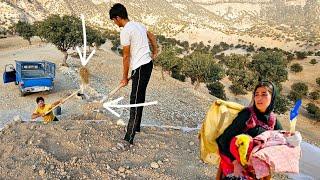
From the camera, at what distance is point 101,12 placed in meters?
95.2

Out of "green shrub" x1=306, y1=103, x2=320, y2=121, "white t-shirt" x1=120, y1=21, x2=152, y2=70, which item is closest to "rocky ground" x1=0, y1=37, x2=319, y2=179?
"white t-shirt" x1=120, y1=21, x2=152, y2=70

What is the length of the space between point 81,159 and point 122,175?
0.67m

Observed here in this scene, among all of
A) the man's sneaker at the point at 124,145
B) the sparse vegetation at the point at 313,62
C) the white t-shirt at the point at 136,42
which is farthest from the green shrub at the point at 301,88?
the white t-shirt at the point at 136,42

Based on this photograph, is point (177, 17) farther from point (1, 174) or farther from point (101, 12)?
point (1, 174)

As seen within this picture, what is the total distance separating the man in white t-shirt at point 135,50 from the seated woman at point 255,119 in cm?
242

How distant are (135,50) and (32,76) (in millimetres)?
10214

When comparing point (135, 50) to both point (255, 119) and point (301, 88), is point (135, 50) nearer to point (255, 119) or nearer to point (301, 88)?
point (255, 119)

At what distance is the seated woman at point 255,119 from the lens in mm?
2912

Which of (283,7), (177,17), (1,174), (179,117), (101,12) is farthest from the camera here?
(283,7)

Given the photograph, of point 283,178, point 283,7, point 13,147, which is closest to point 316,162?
point 283,178

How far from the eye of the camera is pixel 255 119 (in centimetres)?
297

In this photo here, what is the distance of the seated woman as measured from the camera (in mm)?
2912

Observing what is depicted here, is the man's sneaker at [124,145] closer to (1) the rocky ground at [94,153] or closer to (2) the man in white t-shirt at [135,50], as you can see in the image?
(1) the rocky ground at [94,153]

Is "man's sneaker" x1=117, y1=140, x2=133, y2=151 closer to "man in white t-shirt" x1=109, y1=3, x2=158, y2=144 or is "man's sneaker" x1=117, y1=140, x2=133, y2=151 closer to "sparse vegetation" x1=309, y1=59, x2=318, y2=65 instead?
"man in white t-shirt" x1=109, y1=3, x2=158, y2=144
